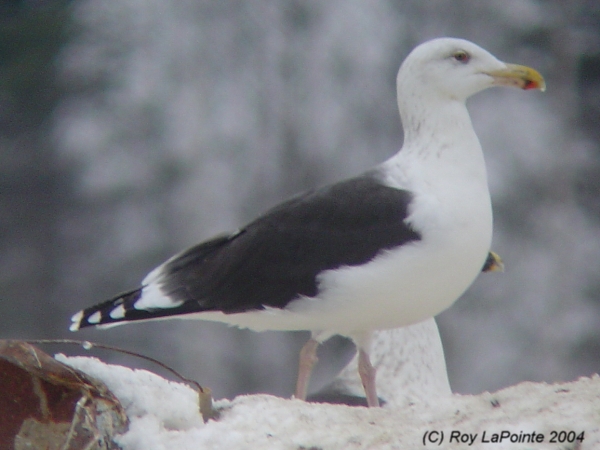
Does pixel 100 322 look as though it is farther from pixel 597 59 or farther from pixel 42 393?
pixel 597 59

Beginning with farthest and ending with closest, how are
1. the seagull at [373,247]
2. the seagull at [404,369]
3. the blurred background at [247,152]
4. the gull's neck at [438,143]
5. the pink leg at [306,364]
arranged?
the blurred background at [247,152] < the seagull at [404,369] < the pink leg at [306,364] < the gull's neck at [438,143] < the seagull at [373,247]

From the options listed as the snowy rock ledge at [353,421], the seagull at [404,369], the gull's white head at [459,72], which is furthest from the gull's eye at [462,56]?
the snowy rock ledge at [353,421]

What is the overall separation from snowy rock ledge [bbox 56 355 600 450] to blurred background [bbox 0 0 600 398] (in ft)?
11.5

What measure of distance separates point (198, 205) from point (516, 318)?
1.98 meters

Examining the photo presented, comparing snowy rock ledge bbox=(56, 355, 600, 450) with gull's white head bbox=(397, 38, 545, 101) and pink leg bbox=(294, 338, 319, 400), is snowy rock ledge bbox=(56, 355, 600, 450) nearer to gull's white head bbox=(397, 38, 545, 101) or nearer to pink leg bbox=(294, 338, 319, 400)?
pink leg bbox=(294, 338, 319, 400)

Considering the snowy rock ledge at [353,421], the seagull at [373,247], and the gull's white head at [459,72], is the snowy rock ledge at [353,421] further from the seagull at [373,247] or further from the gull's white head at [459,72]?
the gull's white head at [459,72]

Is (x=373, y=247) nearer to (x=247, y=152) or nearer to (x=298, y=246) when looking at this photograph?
(x=298, y=246)

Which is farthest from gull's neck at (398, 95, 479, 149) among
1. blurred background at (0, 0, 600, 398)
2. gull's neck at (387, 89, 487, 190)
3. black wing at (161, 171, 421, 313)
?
blurred background at (0, 0, 600, 398)

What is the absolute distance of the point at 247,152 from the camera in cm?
516

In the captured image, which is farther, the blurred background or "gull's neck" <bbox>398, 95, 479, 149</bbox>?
the blurred background

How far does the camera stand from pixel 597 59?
541cm

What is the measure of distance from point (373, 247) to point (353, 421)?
1.78 ft

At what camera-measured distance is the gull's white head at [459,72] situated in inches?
78.6

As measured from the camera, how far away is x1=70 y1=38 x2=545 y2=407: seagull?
71.4 inches
